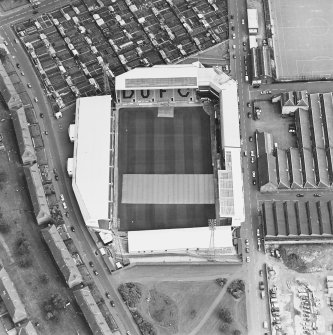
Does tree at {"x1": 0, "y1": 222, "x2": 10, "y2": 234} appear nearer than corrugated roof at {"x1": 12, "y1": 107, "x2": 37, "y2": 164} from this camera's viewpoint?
Yes

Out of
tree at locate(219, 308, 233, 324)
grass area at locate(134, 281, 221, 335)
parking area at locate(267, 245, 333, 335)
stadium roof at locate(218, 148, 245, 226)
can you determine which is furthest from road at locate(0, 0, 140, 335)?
parking area at locate(267, 245, 333, 335)

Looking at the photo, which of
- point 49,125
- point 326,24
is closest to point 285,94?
point 326,24

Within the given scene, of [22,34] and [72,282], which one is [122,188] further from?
[22,34]

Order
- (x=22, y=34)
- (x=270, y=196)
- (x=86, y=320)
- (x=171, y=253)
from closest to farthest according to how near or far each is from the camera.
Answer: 1. (x=86, y=320)
2. (x=171, y=253)
3. (x=270, y=196)
4. (x=22, y=34)

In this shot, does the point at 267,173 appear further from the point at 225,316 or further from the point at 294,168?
the point at 225,316

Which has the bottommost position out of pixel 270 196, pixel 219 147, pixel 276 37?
pixel 270 196

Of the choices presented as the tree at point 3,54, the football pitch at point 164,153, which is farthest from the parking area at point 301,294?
the tree at point 3,54

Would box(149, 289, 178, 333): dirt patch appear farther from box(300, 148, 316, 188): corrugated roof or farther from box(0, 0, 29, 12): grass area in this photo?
box(0, 0, 29, 12): grass area
